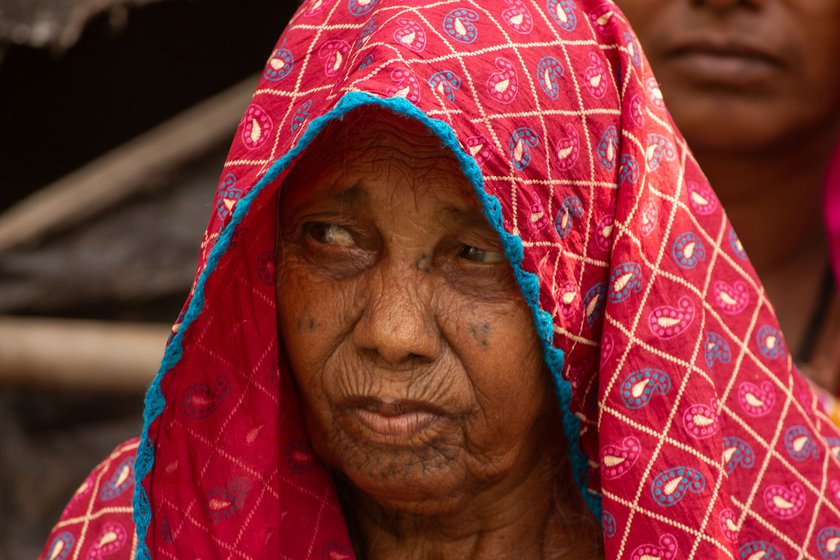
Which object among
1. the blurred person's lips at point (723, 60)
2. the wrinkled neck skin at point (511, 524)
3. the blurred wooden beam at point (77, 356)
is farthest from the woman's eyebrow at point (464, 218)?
the blurred wooden beam at point (77, 356)

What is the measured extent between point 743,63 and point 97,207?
1972mm

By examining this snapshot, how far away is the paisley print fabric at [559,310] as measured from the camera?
1.75 metres

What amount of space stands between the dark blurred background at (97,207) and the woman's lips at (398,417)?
1.92 m

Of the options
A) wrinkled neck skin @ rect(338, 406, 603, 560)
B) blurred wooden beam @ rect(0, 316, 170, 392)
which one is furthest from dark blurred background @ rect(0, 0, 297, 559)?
wrinkled neck skin @ rect(338, 406, 603, 560)

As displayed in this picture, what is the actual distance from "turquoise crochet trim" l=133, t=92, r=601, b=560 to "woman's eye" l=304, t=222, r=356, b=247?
168 mm

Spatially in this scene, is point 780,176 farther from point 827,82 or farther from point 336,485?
point 336,485

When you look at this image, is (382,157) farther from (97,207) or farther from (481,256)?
(97,207)

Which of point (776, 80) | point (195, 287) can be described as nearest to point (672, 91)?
point (776, 80)

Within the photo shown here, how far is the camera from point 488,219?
1728 mm

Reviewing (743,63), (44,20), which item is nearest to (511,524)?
(743,63)

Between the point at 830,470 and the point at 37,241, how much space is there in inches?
103

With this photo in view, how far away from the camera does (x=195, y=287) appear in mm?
1792

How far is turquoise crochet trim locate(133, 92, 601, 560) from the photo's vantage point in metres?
1.65

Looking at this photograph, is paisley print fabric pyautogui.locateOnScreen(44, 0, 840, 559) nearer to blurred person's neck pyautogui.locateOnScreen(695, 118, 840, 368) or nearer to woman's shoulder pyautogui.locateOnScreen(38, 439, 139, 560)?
woman's shoulder pyautogui.locateOnScreen(38, 439, 139, 560)
